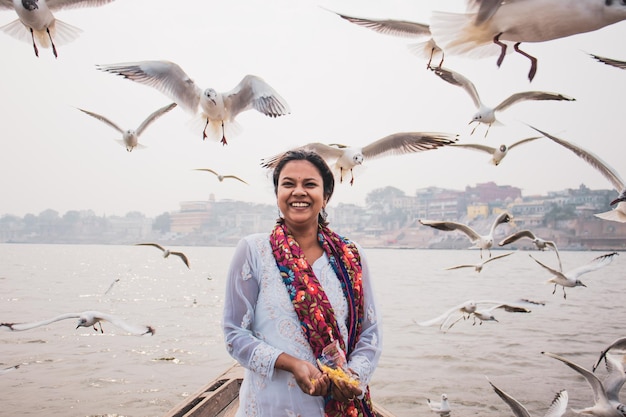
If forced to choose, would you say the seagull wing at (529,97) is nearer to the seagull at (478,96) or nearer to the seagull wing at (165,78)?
the seagull at (478,96)

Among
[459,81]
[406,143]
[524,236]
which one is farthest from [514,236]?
[459,81]

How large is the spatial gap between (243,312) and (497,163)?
470 cm

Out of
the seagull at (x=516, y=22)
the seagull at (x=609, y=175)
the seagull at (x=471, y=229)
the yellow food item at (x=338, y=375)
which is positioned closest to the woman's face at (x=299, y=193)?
the yellow food item at (x=338, y=375)

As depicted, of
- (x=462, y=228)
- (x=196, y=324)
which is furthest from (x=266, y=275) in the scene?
(x=196, y=324)

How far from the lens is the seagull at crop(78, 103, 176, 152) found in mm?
5141

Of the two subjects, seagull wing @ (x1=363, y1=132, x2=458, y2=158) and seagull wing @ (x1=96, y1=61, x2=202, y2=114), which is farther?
seagull wing @ (x1=96, y1=61, x2=202, y2=114)

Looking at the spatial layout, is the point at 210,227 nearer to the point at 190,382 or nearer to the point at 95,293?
the point at 95,293

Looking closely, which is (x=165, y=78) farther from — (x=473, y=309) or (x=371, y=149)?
(x=473, y=309)

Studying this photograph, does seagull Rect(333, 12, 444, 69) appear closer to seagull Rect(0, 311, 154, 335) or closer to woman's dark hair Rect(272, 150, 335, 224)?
woman's dark hair Rect(272, 150, 335, 224)

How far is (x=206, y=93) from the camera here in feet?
14.8

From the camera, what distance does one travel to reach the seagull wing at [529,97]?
3.78 metres

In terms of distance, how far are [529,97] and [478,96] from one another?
3.42 feet

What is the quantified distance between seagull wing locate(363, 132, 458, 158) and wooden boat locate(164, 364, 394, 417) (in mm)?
2079

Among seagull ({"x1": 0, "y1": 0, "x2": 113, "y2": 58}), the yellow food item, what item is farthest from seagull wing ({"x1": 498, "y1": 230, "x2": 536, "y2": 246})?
seagull ({"x1": 0, "y1": 0, "x2": 113, "y2": 58})
